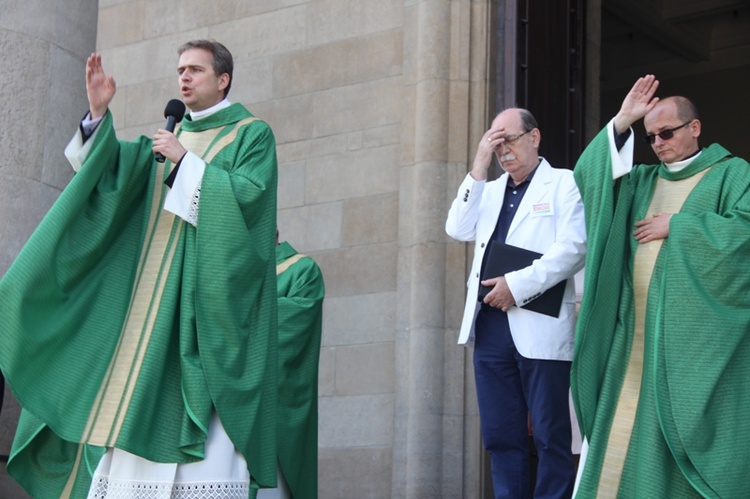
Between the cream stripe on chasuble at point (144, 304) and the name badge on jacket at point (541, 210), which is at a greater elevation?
the name badge on jacket at point (541, 210)

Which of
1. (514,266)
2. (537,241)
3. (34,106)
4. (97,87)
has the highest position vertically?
(34,106)

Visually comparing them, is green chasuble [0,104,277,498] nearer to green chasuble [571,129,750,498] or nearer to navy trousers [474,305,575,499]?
navy trousers [474,305,575,499]

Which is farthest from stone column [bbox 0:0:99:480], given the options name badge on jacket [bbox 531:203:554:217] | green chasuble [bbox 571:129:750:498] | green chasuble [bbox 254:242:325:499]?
green chasuble [bbox 571:129:750:498]

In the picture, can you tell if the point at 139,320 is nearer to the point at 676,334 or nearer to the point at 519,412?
the point at 519,412

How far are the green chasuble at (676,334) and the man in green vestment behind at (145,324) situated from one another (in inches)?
53.1

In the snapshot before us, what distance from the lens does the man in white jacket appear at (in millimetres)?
5676

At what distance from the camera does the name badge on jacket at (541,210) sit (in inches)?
235

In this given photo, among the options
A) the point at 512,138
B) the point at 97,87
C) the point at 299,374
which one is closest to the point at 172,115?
the point at 97,87

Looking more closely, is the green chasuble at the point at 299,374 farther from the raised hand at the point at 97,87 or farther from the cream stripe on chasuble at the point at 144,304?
the raised hand at the point at 97,87

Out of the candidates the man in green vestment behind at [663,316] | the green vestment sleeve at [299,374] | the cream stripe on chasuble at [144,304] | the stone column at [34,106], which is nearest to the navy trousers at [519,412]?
the man in green vestment behind at [663,316]

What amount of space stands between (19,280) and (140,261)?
0.57 metres

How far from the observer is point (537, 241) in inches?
235

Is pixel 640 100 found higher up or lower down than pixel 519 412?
higher up

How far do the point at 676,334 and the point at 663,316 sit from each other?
11cm
